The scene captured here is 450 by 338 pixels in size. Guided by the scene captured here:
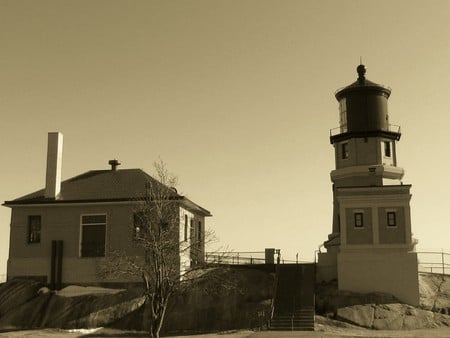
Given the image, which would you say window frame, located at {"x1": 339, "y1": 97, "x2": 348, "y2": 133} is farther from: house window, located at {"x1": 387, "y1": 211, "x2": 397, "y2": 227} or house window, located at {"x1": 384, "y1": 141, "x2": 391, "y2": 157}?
house window, located at {"x1": 387, "y1": 211, "x2": 397, "y2": 227}

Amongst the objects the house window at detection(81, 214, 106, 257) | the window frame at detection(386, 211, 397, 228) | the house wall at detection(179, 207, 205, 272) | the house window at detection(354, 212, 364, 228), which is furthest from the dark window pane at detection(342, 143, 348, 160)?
the house window at detection(81, 214, 106, 257)

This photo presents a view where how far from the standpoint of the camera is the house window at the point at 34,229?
41125 millimetres

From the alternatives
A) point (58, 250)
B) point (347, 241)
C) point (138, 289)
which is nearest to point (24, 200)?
point (58, 250)

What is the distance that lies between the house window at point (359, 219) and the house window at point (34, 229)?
68.4 feet

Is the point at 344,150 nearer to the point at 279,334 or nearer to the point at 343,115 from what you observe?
the point at 343,115

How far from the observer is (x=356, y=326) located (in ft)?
115

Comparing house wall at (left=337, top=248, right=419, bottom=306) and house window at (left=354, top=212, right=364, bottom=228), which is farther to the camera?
house window at (left=354, top=212, right=364, bottom=228)

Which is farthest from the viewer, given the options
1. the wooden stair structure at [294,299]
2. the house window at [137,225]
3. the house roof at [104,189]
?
the house roof at [104,189]

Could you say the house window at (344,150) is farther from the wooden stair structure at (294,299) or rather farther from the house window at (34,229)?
the house window at (34,229)

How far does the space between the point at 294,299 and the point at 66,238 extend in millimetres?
15274

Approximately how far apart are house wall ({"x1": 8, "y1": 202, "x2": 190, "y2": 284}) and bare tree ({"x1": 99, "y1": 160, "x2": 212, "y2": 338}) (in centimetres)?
63

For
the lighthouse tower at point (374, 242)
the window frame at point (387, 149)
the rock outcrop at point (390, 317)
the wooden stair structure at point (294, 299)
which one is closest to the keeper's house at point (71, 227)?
the wooden stair structure at point (294, 299)

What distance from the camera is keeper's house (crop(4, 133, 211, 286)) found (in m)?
40.0

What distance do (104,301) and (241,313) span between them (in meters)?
8.23
